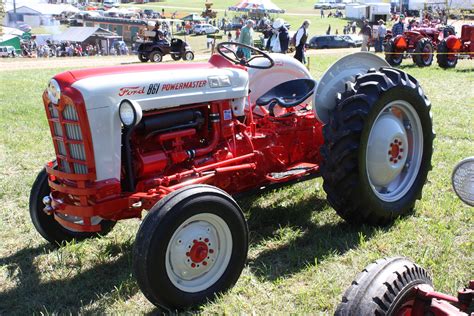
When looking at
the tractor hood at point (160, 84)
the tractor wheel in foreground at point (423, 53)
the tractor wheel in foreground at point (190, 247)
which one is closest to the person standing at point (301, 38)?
the tractor wheel in foreground at point (423, 53)

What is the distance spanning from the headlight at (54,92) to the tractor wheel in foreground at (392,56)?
1439 centimetres

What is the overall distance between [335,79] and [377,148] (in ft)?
2.36

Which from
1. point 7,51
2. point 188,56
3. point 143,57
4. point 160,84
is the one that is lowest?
point 7,51

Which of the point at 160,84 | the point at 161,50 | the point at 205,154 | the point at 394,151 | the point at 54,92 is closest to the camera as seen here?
the point at 54,92

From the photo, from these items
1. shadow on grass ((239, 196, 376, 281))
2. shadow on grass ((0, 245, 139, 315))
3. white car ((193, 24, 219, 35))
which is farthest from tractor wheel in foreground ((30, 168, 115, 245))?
white car ((193, 24, 219, 35))

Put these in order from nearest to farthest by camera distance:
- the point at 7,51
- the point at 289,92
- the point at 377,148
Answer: the point at 377,148
the point at 289,92
the point at 7,51

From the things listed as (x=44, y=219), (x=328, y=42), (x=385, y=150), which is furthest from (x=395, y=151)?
(x=328, y=42)

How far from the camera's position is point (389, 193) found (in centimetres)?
425

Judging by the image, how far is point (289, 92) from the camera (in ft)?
16.1

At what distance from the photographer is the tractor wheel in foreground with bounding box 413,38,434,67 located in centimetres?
1558

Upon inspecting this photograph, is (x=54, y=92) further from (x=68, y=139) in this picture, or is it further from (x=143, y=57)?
(x=143, y=57)

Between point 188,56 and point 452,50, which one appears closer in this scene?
point 452,50

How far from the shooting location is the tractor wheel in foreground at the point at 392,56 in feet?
53.8

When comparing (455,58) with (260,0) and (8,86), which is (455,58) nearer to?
(8,86)
